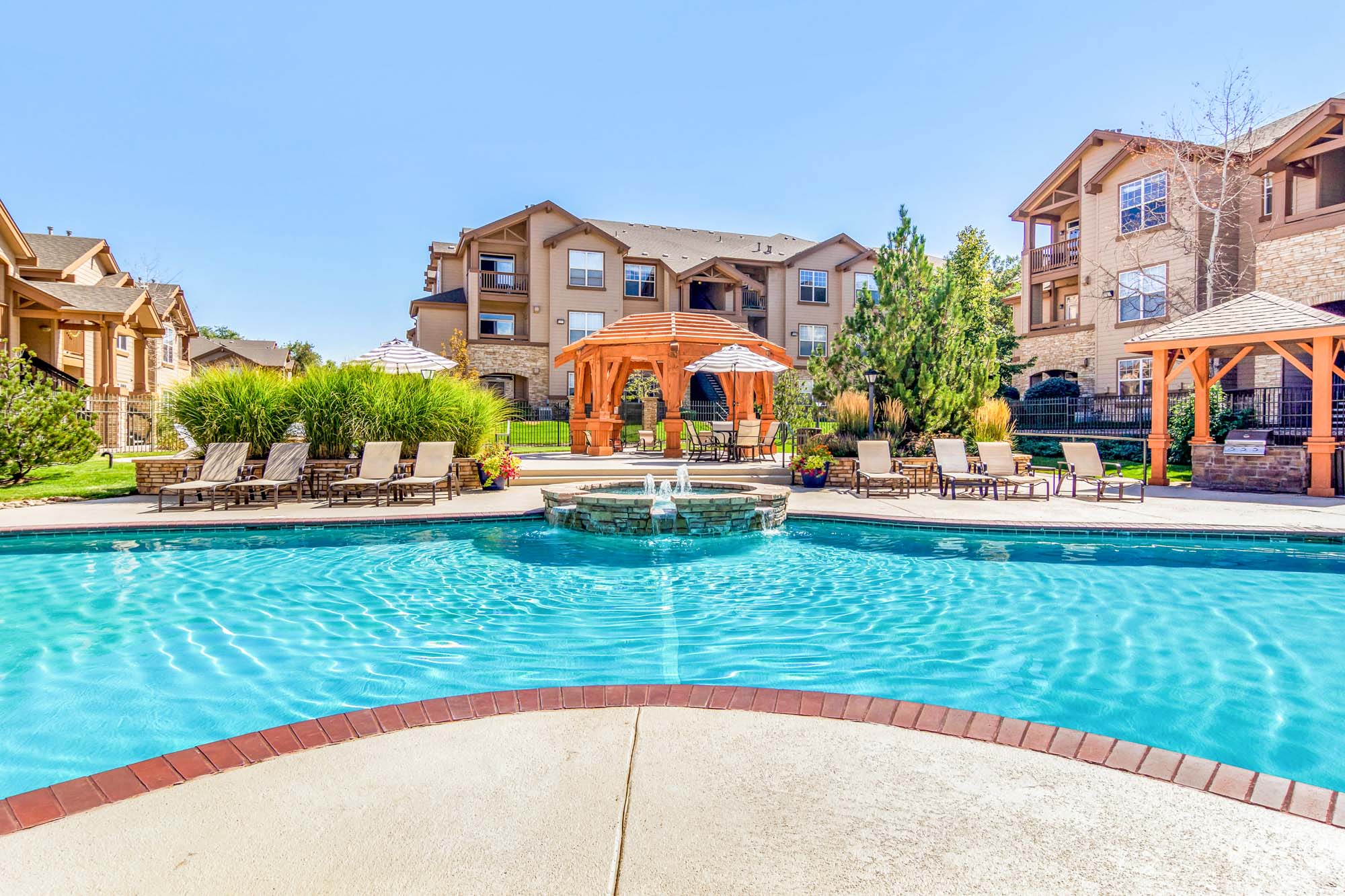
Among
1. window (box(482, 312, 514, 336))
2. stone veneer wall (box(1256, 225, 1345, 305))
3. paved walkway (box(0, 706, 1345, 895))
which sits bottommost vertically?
paved walkway (box(0, 706, 1345, 895))

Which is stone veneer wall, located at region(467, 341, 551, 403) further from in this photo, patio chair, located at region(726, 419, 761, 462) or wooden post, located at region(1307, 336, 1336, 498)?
wooden post, located at region(1307, 336, 1336, 498)

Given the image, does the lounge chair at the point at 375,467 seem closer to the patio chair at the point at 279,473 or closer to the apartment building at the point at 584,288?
the patio chair at the point at 279,473

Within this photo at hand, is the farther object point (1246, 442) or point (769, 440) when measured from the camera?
point (769, 440)

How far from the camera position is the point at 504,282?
33.3 meters

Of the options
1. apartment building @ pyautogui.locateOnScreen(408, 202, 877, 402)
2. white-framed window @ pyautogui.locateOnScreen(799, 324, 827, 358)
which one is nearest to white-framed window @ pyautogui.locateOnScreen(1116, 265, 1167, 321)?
apartment building @ pyautogui.locateOnScreen(408, 202, 877, 402)

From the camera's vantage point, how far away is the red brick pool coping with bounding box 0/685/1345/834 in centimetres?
240

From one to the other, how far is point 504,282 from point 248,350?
86.2ft

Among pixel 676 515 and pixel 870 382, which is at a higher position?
pixel 870 382

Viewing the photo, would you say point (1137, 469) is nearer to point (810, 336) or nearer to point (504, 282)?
point (810, 336)

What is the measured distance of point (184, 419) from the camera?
1214 centimetres

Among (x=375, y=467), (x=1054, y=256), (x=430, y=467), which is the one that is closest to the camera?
(x=375, y=467)

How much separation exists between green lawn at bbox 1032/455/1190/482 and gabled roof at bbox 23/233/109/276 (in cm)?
3120

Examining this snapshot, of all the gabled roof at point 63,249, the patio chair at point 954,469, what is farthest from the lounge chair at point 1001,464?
the gabled roof at point 63,249

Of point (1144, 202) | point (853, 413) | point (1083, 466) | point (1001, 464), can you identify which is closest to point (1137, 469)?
point (1083, 466)
